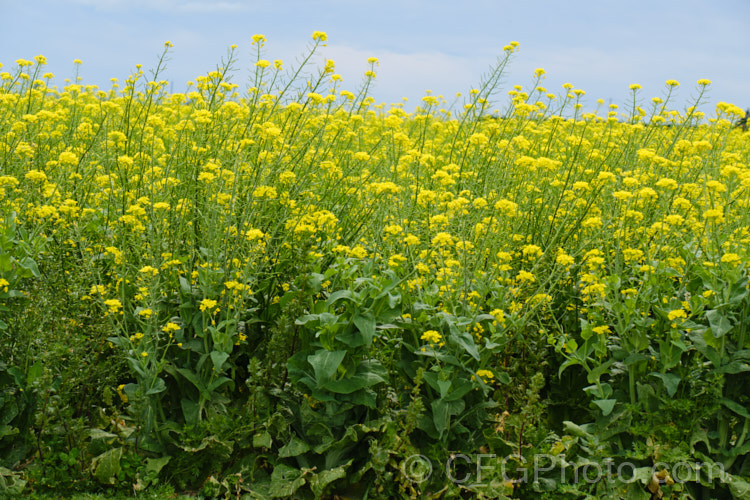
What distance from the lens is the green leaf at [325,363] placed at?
110 inches

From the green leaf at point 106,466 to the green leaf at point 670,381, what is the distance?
99.6 inches

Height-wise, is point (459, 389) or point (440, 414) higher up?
point (459, 389)

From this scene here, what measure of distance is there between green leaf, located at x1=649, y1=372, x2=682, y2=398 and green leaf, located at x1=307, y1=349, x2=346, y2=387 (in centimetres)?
147

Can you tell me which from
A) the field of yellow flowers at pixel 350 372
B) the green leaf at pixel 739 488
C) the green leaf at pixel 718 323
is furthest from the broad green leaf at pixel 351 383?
the green leaf at pixel 739 488

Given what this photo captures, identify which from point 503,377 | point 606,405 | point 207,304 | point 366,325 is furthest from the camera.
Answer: point 503,377

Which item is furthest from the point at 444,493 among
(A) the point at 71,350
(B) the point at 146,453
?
(A) the point at 71,350

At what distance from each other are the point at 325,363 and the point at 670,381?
160cm

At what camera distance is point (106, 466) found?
2.95 m

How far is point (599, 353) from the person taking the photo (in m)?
3.12

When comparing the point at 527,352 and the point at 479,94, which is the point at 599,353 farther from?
the point at 479,94

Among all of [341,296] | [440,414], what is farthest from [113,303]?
[440,414]

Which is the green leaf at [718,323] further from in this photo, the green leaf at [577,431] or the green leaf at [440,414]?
the green leaf at [440,414]

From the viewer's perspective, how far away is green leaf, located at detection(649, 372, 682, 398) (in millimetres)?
2938

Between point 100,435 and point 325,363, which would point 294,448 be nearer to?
point 325,363
